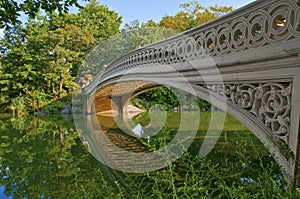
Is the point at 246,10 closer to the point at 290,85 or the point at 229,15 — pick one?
the point at 229,15

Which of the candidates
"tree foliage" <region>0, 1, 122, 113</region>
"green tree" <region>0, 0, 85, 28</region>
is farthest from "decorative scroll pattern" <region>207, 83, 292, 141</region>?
"tree foliage" <region>0, 1, 122, 113</region>

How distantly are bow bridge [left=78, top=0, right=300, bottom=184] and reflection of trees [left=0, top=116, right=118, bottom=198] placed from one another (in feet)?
4.83

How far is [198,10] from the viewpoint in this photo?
19.9 metres

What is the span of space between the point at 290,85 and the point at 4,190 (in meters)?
3.37

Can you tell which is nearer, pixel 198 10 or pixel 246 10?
pixel 246 10

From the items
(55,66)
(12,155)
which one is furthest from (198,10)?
(12,155)

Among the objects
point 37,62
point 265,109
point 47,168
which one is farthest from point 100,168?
point 37,62

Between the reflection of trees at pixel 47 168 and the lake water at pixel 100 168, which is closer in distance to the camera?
the lake water at pixel 100 168

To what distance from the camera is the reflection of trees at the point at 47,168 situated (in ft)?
10.2

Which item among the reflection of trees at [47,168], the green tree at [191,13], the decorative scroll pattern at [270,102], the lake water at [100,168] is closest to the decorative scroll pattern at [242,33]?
the decorative scroll pattern at [270,102]

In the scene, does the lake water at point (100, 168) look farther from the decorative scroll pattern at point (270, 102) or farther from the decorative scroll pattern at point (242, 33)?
the decorative scroll pattern at point (242, 33)

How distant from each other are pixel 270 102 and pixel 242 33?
0.70 metres

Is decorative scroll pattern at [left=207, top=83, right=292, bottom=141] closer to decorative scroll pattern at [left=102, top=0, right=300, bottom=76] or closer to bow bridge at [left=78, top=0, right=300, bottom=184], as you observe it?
Answer: bow bridge at [left=78, top=0, right=300, bottom=184]

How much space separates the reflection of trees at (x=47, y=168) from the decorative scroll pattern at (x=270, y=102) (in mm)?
1502
